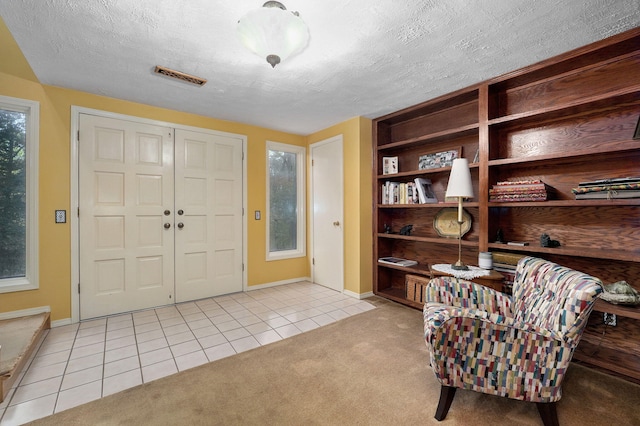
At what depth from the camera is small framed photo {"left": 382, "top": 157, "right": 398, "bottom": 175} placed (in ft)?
11.3

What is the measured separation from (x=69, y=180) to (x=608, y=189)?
14.7 feet

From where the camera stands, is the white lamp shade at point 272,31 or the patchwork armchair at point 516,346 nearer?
the patchwork armchair at point 516,346

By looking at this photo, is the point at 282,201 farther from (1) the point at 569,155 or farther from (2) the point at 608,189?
(2) the point at 608,189

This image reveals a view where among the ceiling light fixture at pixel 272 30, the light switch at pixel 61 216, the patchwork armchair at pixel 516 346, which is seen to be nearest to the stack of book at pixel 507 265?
the patchwork armchair at pixel 516 346

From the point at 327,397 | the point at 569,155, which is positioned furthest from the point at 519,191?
the point at 327,397

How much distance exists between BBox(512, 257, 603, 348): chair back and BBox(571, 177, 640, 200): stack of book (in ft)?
2.18

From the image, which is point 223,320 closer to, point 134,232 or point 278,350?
point 278,350

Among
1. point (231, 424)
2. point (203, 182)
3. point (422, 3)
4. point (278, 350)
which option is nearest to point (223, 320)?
point (278, 350)

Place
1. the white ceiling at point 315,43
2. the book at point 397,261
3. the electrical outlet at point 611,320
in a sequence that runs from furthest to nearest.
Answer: the book at point 397,261, the electrical outlet at point 611,320, the white ceiling at point 315,43

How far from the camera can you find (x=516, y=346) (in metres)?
1.38

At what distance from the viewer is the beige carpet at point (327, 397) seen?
1.53m

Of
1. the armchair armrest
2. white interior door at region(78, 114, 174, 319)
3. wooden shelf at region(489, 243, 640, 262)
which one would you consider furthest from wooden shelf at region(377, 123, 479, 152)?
white interior door at region(78, 114, 174, 319)

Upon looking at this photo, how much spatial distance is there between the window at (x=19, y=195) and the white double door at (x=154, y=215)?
1.11ft

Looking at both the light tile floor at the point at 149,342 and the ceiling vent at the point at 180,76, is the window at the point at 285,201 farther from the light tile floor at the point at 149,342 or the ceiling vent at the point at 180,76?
the ceiling vent at the point at 180,76
